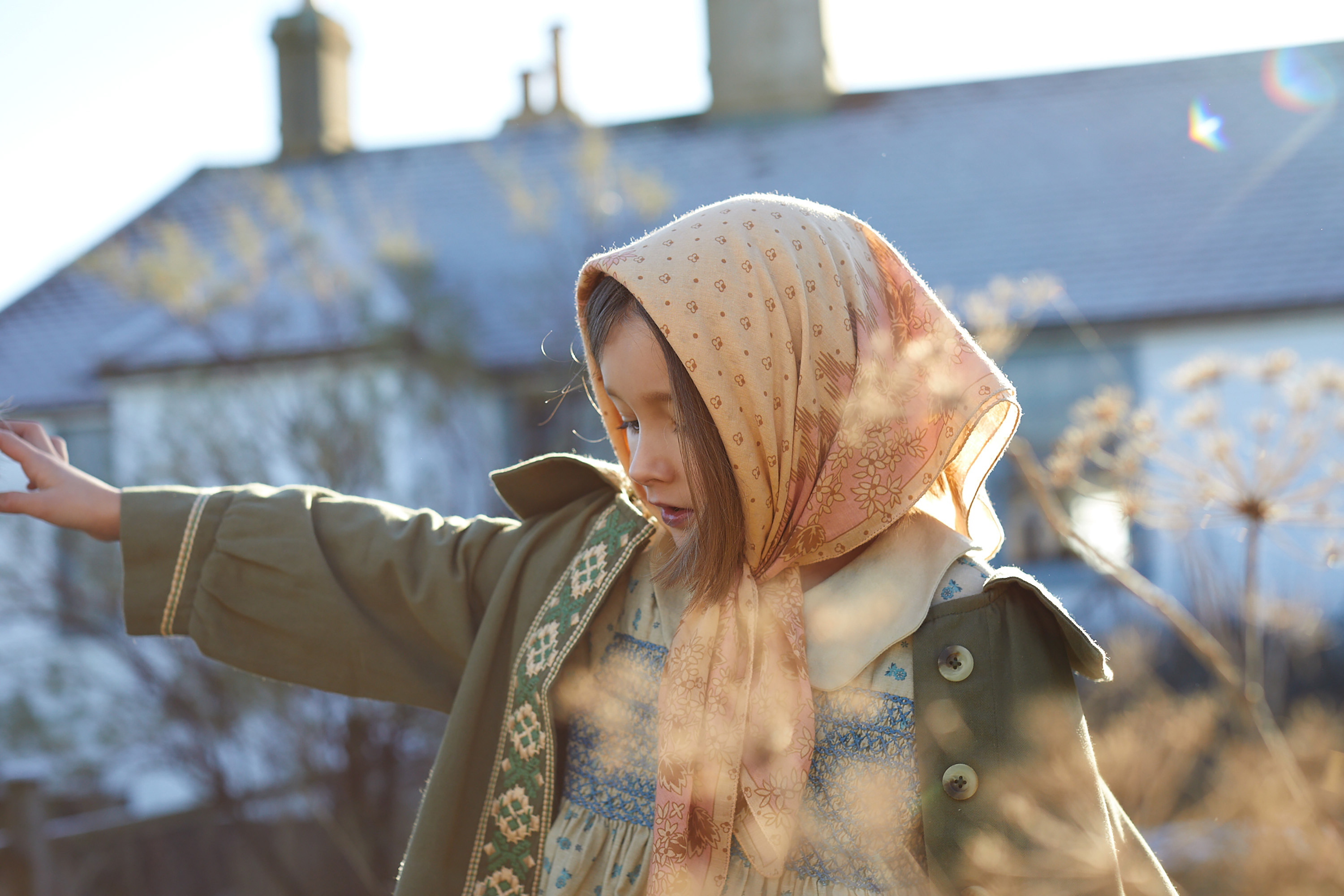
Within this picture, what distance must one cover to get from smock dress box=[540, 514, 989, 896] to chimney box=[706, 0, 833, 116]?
1035cm

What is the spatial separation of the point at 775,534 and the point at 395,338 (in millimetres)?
5443

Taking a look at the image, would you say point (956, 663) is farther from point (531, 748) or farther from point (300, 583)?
point (300, 583)

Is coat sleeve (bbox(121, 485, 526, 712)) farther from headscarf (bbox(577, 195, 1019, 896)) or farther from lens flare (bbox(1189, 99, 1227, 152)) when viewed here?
lens flare (bbox(1189, 99, 1227, 152))

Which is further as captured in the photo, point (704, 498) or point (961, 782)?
point (704, 498)

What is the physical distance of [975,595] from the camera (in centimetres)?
146

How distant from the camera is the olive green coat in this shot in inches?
55.7

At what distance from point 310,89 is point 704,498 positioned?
44.2ft

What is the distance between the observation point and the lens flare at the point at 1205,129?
32.7 ft

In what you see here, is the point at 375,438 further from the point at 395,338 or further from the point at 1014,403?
the point at 1014,403

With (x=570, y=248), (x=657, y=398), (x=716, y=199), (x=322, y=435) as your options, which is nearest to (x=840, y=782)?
(x=657, y=398)

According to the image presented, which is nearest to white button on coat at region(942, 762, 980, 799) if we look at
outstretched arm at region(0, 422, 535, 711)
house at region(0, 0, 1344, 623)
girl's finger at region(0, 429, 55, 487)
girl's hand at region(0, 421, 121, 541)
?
outstretched arm at region(0, 422, 535, 711)

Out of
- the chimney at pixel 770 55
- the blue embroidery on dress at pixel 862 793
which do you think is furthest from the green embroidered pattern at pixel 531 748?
the chimney at pixel 770 55

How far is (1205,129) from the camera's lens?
1005 centimetres

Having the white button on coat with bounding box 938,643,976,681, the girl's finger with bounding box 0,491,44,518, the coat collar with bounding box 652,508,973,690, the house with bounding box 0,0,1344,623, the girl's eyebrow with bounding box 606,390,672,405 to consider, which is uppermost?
the house with bounding box 0,0,1344,623
